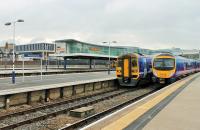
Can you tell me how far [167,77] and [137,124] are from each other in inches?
815

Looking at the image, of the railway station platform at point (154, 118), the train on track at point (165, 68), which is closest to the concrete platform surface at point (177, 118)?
the railway station platform at point (154, 118)

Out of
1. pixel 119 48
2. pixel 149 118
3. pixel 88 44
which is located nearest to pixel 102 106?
pixel 149 118

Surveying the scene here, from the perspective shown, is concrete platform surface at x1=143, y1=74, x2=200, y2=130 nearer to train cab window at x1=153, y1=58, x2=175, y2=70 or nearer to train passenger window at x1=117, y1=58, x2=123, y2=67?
train passenger window at x1=117, y1=58, x2=123, y2=67

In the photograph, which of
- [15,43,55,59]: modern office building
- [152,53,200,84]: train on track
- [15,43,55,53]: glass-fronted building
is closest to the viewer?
[152,53,200,84]: train on track

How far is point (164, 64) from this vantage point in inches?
1179

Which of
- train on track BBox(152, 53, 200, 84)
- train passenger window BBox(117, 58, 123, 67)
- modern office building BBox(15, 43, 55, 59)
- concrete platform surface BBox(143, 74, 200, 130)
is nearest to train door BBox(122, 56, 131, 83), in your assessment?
train passenger window BBox(117, 58, 123, 67)

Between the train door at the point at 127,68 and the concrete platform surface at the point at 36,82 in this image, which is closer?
the concrete platform surface at the point at 36,82

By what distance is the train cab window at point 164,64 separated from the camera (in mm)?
29766

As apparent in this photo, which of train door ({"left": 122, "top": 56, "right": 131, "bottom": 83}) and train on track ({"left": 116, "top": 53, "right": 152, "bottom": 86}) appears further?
train door ({"left": 122, "top": 56, "right": 131, "bottom": 83})

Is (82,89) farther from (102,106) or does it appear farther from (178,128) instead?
(178,128)

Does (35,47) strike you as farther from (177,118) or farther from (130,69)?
(177,118)

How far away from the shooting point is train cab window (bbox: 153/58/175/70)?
29.8 meters

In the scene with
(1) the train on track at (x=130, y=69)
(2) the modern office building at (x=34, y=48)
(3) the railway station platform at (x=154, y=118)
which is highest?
(2) the modern office building at (x=34, y=48)

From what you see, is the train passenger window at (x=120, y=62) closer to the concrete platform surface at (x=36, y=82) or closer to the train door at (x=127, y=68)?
the train door at (x=127, y=68)
